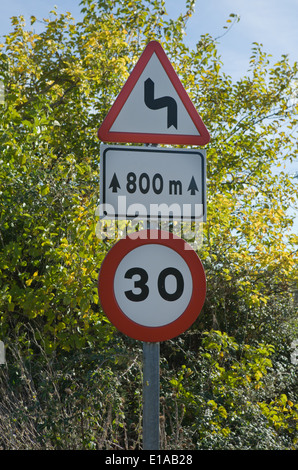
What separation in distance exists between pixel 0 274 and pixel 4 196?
2.07 ft

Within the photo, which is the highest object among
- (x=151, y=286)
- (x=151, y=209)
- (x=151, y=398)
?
(x=151, y=209)

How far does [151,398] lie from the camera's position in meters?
2.43

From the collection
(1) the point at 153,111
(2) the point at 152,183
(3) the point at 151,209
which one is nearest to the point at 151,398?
(3) the point at 151,209

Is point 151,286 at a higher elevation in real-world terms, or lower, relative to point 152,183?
lower

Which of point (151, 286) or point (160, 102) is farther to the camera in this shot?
point (160, 102)

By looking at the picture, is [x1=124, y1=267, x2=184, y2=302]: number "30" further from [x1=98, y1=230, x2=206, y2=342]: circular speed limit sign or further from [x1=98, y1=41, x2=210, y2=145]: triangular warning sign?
[x1=98, y1=41, x2=210, y2=145]: triangular warning sign

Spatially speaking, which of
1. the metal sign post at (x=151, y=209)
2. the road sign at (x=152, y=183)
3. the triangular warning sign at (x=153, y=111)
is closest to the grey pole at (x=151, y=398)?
the metal sign post at (x=151, y=209)

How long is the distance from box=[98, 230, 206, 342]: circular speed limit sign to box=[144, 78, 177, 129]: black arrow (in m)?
0.60

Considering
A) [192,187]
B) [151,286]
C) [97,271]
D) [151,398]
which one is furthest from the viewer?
[97,271]

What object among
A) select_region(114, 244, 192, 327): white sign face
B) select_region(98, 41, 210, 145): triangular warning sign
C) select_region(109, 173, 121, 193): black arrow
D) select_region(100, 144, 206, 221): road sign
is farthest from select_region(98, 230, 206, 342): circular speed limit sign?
select_region(98, 41, 210, 145): triangular warning sign

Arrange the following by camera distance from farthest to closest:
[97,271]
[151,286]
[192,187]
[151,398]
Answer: [97,271], [192,187], [151,286], [151,398]

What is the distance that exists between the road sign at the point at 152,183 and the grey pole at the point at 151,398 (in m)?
0.62

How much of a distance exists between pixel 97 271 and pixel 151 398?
2057 millimetres

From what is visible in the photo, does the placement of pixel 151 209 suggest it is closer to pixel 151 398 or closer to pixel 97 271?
Result: pixel 151 398
